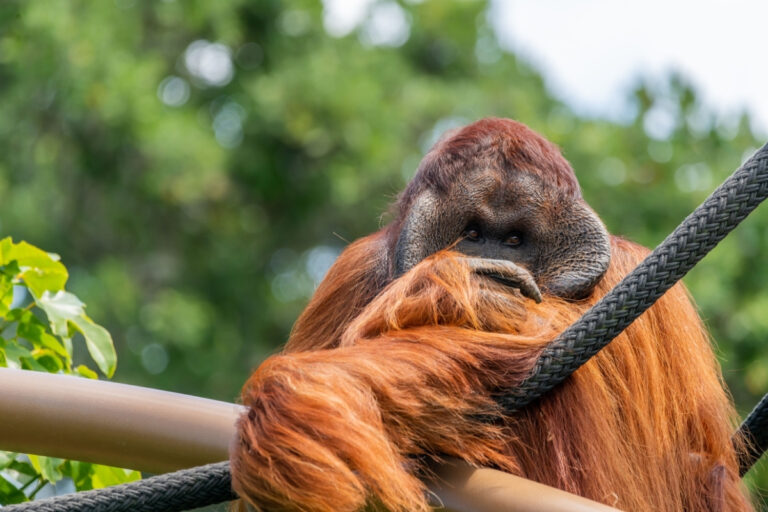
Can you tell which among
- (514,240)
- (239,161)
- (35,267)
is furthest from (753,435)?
(239,161)

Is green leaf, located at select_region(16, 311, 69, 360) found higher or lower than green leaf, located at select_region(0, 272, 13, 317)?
lower

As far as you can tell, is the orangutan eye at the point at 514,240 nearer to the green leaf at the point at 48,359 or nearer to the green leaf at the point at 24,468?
the green leaf at the point at 48,359

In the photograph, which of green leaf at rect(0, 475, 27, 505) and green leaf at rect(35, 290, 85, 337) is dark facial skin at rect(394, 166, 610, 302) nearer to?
green leaf at rect(35, 290, 85, 337)

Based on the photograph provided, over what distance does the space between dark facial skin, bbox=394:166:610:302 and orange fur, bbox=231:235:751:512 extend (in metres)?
0.12

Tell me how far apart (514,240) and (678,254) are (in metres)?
1.04

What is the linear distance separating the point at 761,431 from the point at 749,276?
6.56 meters

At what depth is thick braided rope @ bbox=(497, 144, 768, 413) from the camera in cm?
215

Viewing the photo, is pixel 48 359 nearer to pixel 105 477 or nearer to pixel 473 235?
pixel 105 477

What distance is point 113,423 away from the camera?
92.0 inches

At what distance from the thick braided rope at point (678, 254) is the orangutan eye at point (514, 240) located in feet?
3.24

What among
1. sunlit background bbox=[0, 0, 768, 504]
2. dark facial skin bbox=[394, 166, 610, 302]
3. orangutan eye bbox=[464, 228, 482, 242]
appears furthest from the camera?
sunlit background bbox=[0, 0, 768, 504]

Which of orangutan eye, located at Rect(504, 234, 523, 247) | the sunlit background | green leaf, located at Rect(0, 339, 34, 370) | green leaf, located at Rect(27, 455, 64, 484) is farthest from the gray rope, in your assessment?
the sunlit background

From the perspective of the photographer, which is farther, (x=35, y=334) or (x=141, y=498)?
(x=35, y=334)

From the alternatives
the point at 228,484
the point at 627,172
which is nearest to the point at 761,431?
the point at 228,484
